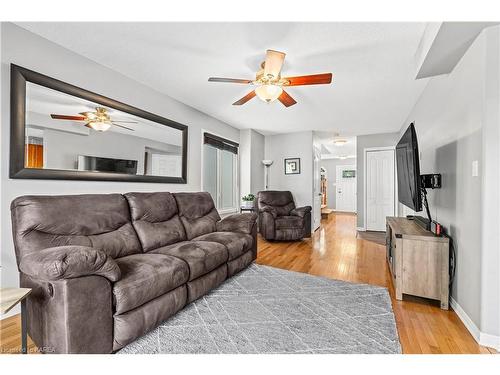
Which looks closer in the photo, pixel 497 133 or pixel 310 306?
pixel 497 133

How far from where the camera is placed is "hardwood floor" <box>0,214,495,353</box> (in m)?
1.63

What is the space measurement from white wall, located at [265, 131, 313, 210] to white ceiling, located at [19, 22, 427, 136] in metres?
1.86

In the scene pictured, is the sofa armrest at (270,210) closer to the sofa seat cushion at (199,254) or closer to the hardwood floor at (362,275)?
the hardwood floor at (362,275)

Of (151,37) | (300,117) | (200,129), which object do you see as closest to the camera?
(151,37)

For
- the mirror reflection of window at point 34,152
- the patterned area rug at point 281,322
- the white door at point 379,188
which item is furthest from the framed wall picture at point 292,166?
the mirror reflection of window at point 34,152

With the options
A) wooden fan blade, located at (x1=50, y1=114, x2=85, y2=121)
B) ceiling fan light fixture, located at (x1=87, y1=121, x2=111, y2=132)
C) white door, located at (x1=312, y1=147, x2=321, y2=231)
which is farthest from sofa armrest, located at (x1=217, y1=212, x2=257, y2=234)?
white door, located at (x1=312, y1=147, x2=321, y2=231)

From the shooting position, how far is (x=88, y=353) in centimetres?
136

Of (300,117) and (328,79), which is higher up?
(300,117)

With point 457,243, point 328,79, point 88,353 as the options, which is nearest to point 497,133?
point 457,243

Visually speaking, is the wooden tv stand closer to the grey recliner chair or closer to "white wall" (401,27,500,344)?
"white wall" (401,27,500,344)

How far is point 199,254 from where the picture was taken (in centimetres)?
218
